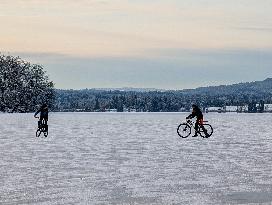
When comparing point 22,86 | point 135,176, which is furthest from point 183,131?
point 22,86

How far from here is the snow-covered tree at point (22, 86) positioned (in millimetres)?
96562

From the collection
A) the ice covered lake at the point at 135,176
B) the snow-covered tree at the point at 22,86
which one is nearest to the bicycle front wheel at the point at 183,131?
the ice covered lake at the point at 135,176

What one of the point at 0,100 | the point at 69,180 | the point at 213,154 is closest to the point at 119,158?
the point at 213,154

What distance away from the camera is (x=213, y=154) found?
21266 millimetres

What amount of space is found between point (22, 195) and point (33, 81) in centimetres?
8955

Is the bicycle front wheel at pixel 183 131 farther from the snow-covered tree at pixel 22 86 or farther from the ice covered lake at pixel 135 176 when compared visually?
the snow-covered tree at pixel 22 86

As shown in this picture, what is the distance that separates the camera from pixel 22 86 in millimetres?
98750

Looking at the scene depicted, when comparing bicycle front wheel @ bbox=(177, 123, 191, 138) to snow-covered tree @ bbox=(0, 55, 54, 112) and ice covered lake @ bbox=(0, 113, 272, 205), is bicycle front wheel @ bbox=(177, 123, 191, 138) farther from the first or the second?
snow-covered tree @ bbox=(0, 55, 54, 112)

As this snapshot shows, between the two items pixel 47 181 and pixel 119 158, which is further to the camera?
pixel 119 158

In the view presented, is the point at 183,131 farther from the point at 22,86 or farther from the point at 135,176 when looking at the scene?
the point at 22,86

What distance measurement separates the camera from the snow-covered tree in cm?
9656

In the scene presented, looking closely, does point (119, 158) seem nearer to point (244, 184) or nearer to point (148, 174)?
point (148, 174)

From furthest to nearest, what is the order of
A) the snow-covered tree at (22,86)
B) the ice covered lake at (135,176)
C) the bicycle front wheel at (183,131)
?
the snow-covered tree at (22,86) < the bicycle front wheel at (183,131) < the ice covered lake at (135,176)

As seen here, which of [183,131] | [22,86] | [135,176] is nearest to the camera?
[135,176]
